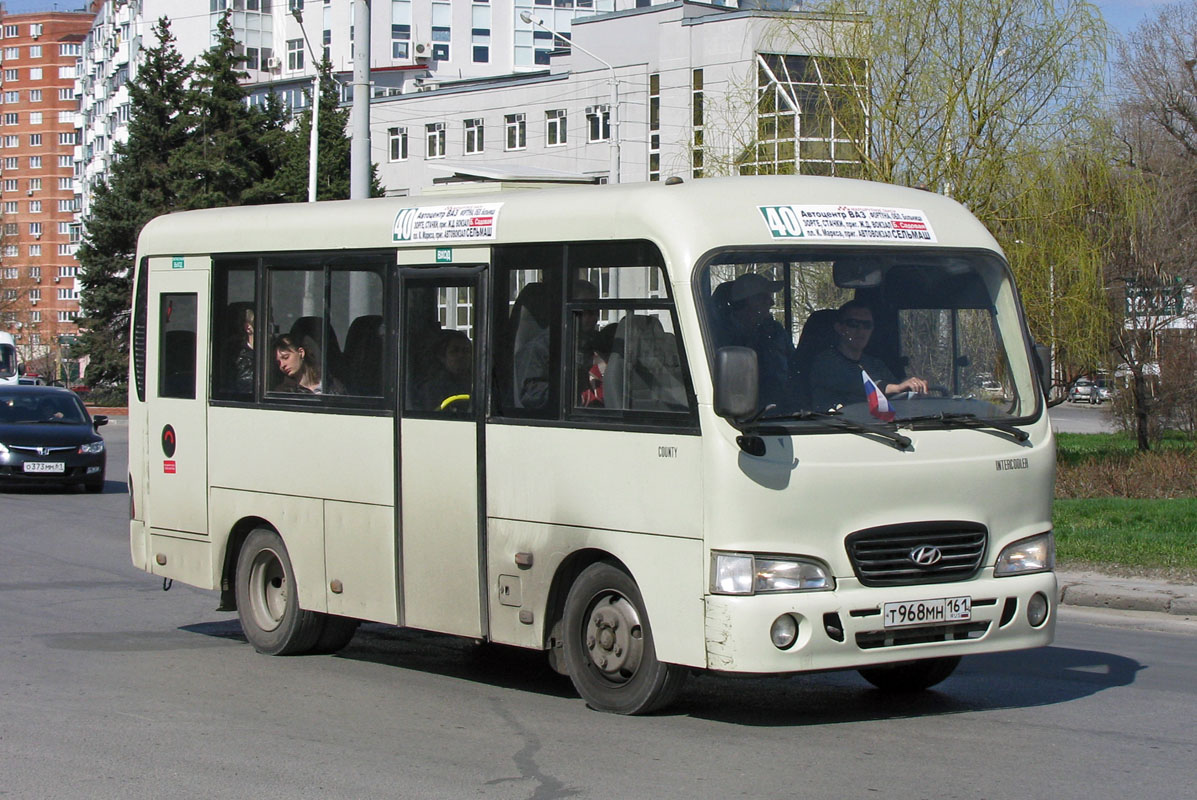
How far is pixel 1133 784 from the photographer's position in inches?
258

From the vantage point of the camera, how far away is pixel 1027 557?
796 cm

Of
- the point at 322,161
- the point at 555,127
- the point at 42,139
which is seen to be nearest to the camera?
the point at 322,161

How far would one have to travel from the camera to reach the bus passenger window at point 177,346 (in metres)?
11.0

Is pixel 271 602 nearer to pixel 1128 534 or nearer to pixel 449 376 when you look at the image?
pixel 449 376

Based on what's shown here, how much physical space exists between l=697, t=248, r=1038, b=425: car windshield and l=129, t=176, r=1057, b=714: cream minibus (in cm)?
1

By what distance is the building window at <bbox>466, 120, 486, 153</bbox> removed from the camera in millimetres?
78500

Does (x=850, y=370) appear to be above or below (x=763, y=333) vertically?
below

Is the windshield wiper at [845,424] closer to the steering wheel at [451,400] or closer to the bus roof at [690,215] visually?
the bus roof at [690,215]

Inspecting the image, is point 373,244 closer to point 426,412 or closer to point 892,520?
point 426,412

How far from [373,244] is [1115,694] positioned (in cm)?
475

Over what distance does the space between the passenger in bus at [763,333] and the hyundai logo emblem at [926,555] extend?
2.91 feet

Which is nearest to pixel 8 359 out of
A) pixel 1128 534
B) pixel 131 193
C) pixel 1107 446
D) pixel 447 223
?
pixel 131 193

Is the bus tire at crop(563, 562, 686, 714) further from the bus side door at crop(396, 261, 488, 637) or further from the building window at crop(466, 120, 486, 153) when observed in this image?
the building window at crop(466, 120, 486, 153)

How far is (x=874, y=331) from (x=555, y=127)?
222ft
